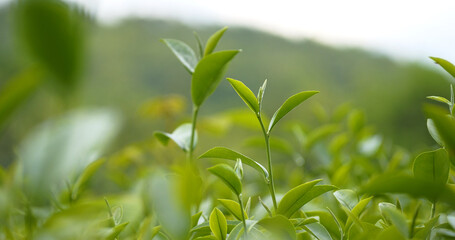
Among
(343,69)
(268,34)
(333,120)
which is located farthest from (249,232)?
(268,34)

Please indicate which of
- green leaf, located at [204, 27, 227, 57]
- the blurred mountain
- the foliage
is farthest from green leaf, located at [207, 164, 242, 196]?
the blurred mountain

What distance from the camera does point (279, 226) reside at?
19 cm

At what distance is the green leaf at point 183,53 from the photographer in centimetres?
27

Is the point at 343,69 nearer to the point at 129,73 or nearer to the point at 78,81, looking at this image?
the point at 129,73

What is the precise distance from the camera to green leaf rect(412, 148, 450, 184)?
21 centimetres

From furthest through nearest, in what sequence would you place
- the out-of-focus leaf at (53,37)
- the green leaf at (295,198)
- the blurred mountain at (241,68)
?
1. the blurred mountain at (241,68)
2. the green leaf at (295,198)
3. the out-of-focus leaf at (53,37)

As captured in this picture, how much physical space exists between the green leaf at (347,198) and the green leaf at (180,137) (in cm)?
11

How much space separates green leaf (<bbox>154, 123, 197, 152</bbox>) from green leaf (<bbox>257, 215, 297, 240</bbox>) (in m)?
0.10

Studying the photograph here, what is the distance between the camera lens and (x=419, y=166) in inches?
8.3

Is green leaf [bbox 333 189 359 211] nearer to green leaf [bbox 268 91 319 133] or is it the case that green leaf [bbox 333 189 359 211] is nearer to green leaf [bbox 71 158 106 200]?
green leaf [bbox 268 91 319 133]

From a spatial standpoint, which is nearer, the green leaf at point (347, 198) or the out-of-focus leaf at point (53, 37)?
the out-of-focus leaf at point (53, 37)

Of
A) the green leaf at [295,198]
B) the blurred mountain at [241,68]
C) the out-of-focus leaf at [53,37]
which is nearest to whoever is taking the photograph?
the out-of-focus leaf at [53,37]

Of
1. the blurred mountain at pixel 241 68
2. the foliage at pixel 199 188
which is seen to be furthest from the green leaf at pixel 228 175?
the blurred mountain at pixel 241 68

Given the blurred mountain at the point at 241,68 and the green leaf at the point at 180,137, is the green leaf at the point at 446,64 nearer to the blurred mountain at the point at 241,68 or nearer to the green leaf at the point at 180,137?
the green leaf at the point at 180,137
